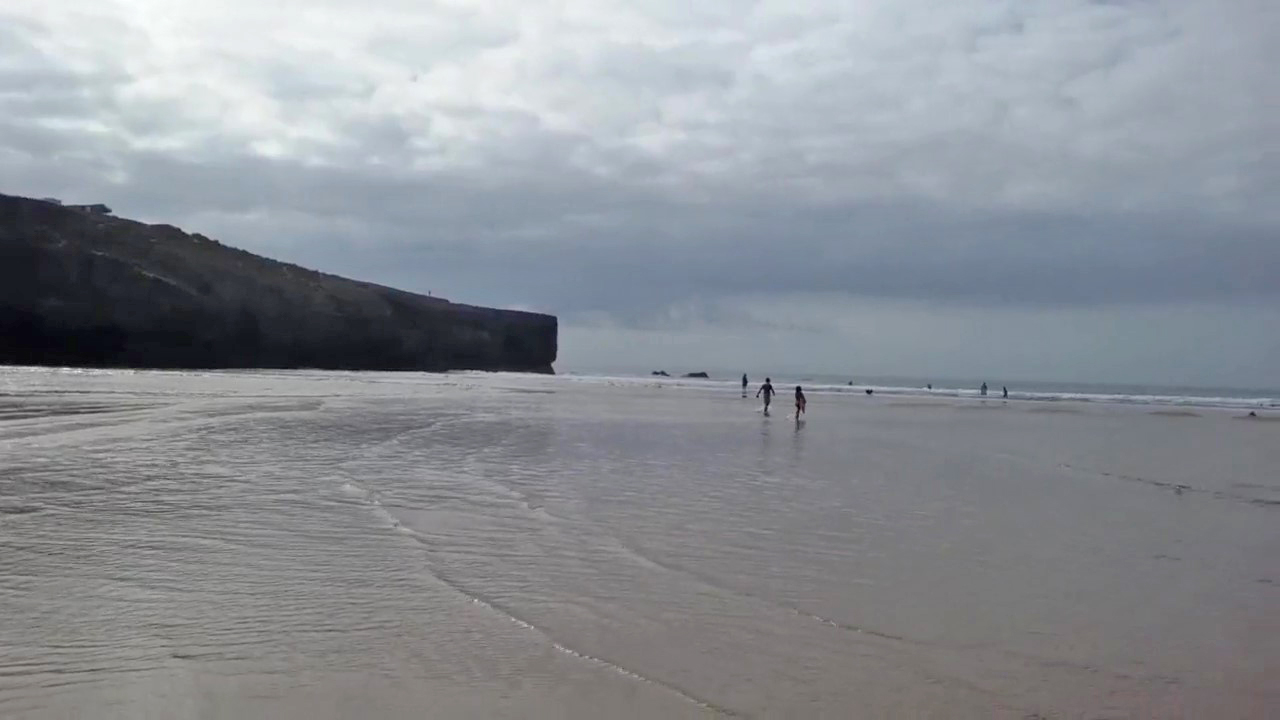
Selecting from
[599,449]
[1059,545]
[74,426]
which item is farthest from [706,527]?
[74,426]

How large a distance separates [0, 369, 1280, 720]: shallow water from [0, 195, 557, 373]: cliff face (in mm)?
57287

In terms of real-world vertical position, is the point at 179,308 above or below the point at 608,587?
above

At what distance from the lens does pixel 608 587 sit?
327 inches

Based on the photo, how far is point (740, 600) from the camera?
26.2 ft

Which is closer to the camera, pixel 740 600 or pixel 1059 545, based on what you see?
pixel 740 600

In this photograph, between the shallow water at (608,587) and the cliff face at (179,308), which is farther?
the cliff face at (179,308)

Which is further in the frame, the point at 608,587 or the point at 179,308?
the point at 179,308

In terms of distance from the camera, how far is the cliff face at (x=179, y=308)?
66.4 metres

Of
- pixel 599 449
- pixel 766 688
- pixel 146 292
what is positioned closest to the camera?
pixel 766 688

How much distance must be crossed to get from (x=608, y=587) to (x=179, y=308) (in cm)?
7701

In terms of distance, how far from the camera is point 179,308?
75.6 m

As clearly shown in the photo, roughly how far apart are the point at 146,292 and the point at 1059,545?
76275mm

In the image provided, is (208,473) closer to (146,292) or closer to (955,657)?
(955,657)

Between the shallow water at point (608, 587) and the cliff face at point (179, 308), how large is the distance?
57.3 metres
